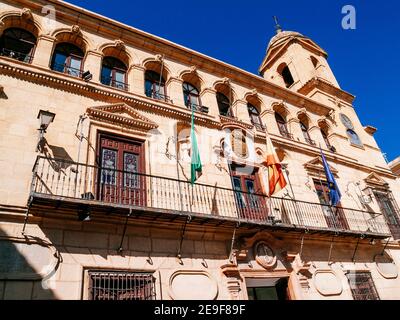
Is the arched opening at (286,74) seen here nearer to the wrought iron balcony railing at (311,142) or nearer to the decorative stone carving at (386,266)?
the wrought iron balcony railing at (311,142)

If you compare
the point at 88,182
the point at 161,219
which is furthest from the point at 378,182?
the point at 88,182

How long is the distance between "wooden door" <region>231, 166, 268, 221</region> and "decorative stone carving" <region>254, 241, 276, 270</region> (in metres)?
0.98

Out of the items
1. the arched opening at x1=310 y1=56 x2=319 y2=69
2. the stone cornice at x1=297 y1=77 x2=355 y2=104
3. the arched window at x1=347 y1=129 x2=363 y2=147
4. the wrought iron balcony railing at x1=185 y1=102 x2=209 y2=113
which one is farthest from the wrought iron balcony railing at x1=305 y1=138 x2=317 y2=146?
the arched opening at x1=310 y1=56 x2=319 y2=69

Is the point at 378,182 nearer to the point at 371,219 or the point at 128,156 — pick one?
the point at 371,219

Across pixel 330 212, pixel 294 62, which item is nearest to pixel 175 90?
pixel 330 212

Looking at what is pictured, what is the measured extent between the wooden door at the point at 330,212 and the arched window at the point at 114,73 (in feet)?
27.4

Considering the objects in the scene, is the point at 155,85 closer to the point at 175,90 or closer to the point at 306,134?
the point at 175,90

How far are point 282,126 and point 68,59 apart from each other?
9394 millimetres

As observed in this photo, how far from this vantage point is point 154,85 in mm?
11469

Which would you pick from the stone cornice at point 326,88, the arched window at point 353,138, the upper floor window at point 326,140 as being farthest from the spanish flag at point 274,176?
the stone cornice at point 326,88

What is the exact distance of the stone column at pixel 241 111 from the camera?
40.7 ft

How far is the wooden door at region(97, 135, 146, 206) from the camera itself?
7801mm

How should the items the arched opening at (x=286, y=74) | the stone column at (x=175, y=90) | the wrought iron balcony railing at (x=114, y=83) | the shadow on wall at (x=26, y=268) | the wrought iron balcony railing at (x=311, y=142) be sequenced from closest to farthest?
the shadow on wall at (x=26, y=268)
the wrought iron balcony railing at (x=114, y=83)
the stone column at (x=175, y=90)
the wrought iron balcony railing at (x=311, y=142)
the arched opening at (x=286, y=74)
